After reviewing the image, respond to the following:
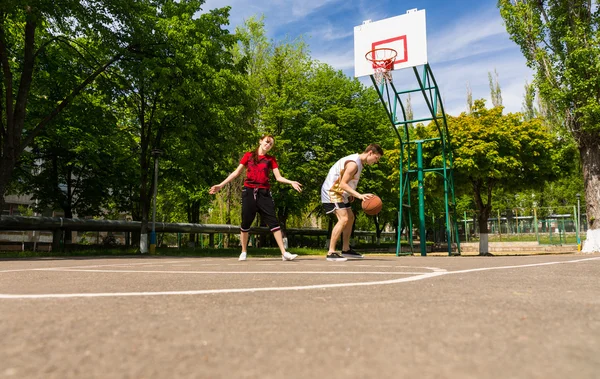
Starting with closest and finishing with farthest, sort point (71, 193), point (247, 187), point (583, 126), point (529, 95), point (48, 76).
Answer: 1. point (247, 187)
2. point (48, 76)
3. point (583, 126)
4. point (529, 95)
5. point (71, 193)

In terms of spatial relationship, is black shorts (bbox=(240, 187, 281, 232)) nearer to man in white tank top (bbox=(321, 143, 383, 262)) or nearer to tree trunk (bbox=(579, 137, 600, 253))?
man in white tank top (bbox=(321, 143, 383, 262))

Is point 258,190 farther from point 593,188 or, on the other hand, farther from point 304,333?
point 593,188

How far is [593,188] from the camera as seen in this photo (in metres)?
18.4

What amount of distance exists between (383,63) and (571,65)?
8231 millimetres

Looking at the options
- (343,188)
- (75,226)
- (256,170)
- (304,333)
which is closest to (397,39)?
(343,188)

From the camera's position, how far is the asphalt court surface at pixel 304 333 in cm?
141

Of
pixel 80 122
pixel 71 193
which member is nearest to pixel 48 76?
pixel 80 122

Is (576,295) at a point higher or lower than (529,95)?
lower

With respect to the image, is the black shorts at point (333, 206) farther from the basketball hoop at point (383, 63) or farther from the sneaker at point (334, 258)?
the basketball hoop at point (383, 63)

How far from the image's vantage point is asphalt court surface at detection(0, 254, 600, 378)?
4.64 ft

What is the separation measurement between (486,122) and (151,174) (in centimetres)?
1632

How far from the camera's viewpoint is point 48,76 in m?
17.0

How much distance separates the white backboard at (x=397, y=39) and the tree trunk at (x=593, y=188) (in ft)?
28.1

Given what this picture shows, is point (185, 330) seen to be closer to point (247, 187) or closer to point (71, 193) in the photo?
point (247, 187)
